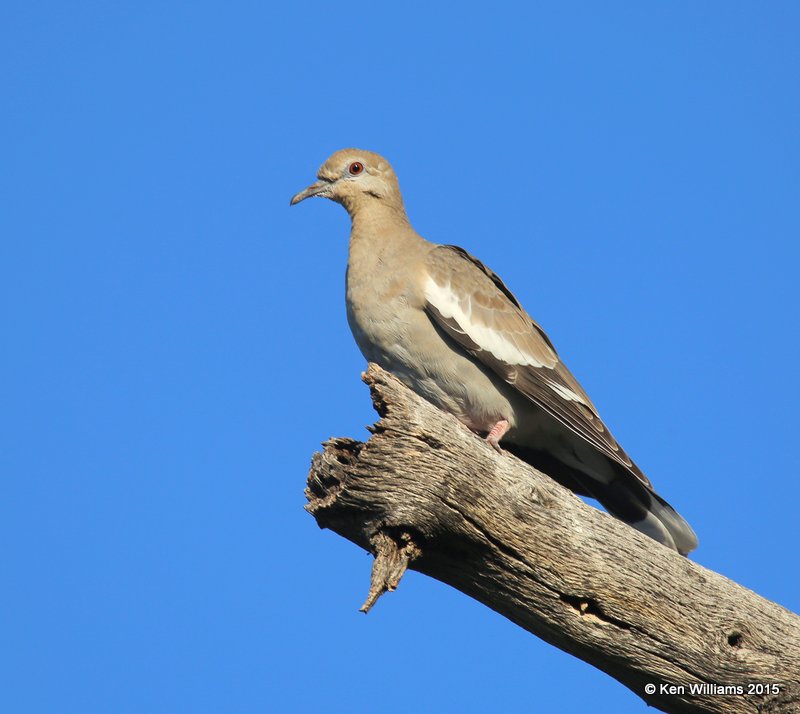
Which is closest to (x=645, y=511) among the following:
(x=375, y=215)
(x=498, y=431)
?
(x=498, y=431)

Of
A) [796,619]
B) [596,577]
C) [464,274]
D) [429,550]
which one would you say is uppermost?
[464,274]

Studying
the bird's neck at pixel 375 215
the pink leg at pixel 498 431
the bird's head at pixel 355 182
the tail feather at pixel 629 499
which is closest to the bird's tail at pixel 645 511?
the tail feather at pixel 629 499

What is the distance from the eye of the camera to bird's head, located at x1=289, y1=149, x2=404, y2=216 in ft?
22.7

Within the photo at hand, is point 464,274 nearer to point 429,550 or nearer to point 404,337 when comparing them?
point 404,337

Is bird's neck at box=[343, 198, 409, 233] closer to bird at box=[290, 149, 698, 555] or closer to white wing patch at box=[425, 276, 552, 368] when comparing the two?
bird at box=[290, 149, 698, 555]

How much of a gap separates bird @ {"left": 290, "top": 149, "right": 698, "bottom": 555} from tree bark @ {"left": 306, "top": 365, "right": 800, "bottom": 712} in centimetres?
113

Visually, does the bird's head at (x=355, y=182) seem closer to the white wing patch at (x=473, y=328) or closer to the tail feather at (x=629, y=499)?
the white wing patch at (x=473, y=328)

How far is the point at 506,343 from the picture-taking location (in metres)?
6.20

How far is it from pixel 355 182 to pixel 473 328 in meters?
1.48

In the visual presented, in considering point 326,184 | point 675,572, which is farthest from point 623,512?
point 326,184

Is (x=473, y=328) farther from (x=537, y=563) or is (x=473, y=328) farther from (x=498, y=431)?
Result: (x=537, y=563)

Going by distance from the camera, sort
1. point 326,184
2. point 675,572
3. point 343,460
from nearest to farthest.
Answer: point 343,460, point 675,572, point 326,184

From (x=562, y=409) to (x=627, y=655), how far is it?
1.73 metres

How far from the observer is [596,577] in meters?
4.68
